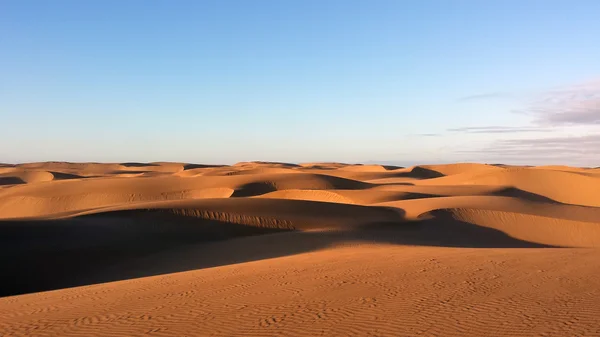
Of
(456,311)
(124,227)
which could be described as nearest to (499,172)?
(124,227)

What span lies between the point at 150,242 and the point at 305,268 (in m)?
8.91

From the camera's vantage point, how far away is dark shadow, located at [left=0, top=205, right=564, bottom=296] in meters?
15.5

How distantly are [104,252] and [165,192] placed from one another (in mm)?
21822

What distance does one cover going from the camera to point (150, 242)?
18.7m

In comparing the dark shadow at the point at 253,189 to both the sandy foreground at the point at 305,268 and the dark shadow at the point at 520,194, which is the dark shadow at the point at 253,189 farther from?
the dark shadow at the point at 520,194

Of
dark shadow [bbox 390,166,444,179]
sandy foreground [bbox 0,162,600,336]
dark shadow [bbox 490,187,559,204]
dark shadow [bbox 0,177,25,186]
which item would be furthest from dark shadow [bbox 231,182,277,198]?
dark shadow [bbox 0,177,25,186]

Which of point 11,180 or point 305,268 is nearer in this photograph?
point 305,268

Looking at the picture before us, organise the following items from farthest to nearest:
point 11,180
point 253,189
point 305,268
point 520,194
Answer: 1. point 11,180
2. point 253,189
3. point 520,194
4. point 305,268

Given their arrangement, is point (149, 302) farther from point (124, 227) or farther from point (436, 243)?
point (436, 243)

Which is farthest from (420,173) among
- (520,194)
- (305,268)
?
(305,268)

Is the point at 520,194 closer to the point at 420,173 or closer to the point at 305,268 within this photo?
the point at 420,173

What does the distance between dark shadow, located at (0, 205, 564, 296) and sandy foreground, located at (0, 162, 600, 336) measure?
6 cm

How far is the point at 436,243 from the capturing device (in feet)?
65.3

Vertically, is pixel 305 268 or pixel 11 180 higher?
pixel 305 268
